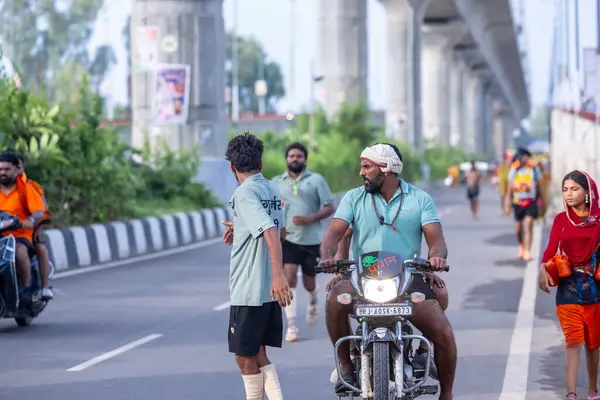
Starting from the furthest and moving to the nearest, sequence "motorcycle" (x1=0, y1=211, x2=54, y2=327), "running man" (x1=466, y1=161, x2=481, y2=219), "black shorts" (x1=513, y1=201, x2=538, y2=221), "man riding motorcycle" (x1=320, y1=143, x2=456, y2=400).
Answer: "running man" (x1=466, y1=161, x2=481, y2=219)
"black shorts" (x1=513, y1=201, x2=538, y2=221)
"motorcycle" (x1=0, y1=211, x2=54, y2=327)
"man riding motorcycle" (x1=320, y1=143, x2=456, y2=400)

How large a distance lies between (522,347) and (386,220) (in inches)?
181

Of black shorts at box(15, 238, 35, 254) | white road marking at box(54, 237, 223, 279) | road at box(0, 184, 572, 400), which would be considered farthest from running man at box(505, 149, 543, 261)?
black shorts at box(15, 238, 35, 254)

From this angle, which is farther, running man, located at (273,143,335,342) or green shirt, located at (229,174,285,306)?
Answer: running man, located at (273,143,335,342)

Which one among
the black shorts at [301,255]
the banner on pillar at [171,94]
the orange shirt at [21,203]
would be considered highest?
the banner on pillar at [171,94]

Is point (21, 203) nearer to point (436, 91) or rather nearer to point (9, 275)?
point (9, 275)

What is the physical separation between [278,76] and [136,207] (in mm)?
147741

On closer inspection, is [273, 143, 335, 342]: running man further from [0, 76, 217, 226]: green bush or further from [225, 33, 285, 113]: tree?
[225, 33, 285, 113]: tree

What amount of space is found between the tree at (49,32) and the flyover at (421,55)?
3112 centimetres

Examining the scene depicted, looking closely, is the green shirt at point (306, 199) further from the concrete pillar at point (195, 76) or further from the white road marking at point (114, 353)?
the concrete pillar at point (195, 76)

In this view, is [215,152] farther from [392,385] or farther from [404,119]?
[404,119]

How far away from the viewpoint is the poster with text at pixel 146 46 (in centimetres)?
3316

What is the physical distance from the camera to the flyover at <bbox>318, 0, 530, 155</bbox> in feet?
200

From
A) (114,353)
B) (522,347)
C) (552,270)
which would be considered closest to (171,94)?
(114,353)

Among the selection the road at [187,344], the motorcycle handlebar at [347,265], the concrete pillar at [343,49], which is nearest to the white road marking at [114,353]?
the road at [187,344]
